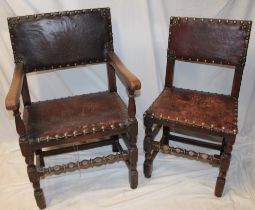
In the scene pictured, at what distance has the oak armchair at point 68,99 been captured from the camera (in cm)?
160

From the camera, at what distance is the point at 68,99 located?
74.4 inches

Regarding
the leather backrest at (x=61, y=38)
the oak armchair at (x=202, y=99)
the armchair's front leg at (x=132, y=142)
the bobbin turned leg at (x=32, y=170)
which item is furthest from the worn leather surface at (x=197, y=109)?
the bobbin turned leg at (x=32, y=170)

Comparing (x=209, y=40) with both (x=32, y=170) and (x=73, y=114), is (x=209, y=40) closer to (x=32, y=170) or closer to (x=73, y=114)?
(x=73, y=114)

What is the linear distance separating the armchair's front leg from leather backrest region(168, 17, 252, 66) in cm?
52

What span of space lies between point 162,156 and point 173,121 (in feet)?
1.77

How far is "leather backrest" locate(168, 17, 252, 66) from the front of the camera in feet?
5.89

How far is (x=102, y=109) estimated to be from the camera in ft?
5.76

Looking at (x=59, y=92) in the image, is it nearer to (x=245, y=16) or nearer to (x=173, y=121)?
(x=173, y=121)

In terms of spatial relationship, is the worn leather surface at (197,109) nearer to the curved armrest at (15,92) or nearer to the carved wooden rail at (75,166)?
the carved wooden rail at (75,166)

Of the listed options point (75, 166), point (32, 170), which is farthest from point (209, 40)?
point (32, 170)

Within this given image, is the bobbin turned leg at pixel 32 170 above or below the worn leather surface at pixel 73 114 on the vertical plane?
below

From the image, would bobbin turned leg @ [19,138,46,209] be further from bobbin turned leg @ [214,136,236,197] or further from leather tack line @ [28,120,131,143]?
bobbin turned leg @ [214,136,236,197]

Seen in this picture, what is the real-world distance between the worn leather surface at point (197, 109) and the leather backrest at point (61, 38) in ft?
1.56

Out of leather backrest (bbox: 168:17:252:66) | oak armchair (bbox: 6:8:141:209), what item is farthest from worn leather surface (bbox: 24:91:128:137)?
leather backrest (bbox: 168:17:252:66)
